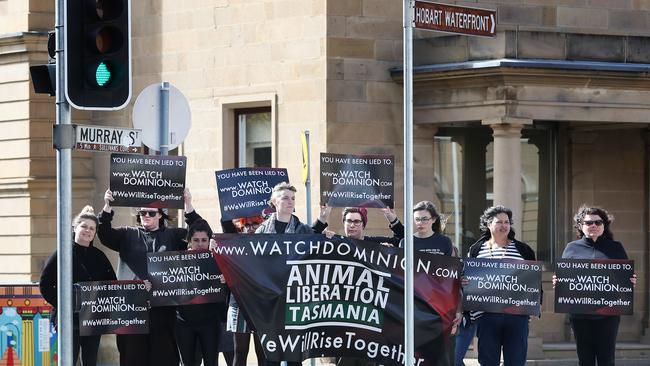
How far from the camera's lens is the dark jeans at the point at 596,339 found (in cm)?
1453

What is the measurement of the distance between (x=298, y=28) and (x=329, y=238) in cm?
691

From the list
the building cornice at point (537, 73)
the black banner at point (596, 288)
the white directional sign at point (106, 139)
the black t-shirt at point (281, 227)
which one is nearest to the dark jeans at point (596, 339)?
the black banner at point (596, 288)

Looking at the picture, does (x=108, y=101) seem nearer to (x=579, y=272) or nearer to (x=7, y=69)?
(x=579, y=272)

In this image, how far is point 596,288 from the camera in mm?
14320

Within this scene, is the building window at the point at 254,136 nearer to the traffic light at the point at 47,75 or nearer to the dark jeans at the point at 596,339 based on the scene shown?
the dark jeans at the point at 596,339

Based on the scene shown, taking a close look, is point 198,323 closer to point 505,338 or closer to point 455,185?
point 505,338

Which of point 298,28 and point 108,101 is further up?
point 298,28

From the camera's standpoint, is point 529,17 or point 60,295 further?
point 529,17

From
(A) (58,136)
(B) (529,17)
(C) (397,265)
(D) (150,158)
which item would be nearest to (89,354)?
(D) (150,158)

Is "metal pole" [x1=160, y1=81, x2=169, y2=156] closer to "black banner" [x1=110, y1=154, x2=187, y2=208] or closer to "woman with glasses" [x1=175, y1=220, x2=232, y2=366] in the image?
"black banner" [x1=110, y1=154, x2=187, y2=208]

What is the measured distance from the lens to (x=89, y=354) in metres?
14.6

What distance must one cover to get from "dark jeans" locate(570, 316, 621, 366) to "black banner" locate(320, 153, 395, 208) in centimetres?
210

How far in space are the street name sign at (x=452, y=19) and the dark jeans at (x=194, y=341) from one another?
4541 millimetres

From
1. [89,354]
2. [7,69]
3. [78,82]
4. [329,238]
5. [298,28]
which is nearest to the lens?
[78,82]
